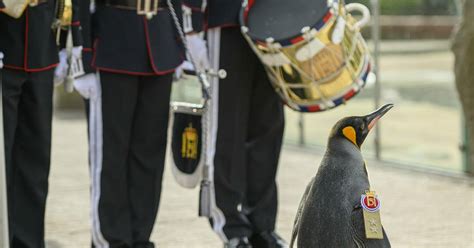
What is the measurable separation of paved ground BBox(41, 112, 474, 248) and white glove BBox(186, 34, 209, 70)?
3.60 ft

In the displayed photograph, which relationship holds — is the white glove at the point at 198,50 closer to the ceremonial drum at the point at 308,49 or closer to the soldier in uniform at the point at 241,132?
the soldier in uniform at the point at 241,132

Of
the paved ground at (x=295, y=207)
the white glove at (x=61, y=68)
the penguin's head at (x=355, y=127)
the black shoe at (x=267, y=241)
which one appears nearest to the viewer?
the penguin's head at (x=355, y=127)

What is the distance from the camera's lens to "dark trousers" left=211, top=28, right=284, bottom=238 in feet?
17.9

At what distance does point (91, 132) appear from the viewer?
517cm

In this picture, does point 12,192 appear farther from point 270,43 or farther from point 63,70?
point 270,43

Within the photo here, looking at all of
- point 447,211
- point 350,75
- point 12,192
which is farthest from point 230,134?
point 447,211

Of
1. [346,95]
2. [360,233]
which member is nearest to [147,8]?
[346,95]

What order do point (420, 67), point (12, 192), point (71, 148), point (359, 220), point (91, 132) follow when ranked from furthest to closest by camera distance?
point (71, 148)
point (420, 67)
point (91, 132)
point (12, 192)
point (359, 220)

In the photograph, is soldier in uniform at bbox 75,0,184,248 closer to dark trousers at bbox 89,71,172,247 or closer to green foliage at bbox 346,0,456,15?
dark trousers at bbox 89,71,172,247

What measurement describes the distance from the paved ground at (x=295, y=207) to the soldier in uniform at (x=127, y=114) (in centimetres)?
84

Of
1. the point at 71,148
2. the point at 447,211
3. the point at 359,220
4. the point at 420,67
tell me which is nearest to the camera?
the point at 359,220

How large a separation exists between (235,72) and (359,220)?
157 centimetres

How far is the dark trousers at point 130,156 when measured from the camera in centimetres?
514

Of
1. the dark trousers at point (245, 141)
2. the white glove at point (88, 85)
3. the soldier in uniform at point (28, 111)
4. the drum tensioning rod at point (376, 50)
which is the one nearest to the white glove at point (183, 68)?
the dark trousers at point (245, 141)
